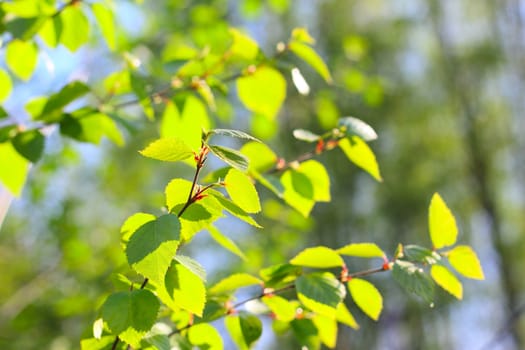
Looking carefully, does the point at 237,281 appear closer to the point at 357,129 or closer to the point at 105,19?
the point at 357,129

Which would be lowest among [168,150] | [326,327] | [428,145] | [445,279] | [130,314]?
[428,145]

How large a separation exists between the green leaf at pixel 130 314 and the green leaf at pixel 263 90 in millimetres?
363

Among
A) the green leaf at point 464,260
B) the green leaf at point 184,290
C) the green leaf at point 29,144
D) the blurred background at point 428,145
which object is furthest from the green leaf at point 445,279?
the blurred background at point 428,145

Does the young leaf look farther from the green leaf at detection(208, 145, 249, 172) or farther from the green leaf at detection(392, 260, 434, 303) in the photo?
the green leaf at detection(208, 145, 249, 172)

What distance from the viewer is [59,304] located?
1418mm

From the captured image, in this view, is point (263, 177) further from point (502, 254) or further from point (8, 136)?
point (502, 254)

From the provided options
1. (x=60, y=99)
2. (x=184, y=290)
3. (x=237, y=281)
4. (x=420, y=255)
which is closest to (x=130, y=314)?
(x=184, y=290)

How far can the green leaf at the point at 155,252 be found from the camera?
1.19ft

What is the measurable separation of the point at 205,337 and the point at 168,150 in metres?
0.25

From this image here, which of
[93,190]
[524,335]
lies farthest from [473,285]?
[93,190]

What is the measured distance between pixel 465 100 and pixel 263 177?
7.81 m

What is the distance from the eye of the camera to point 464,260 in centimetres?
54

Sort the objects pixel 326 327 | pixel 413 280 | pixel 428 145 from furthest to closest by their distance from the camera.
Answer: pixel 428 145
pixel 326 327
pixel 413 280

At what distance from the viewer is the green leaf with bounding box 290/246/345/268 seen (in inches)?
19.5
